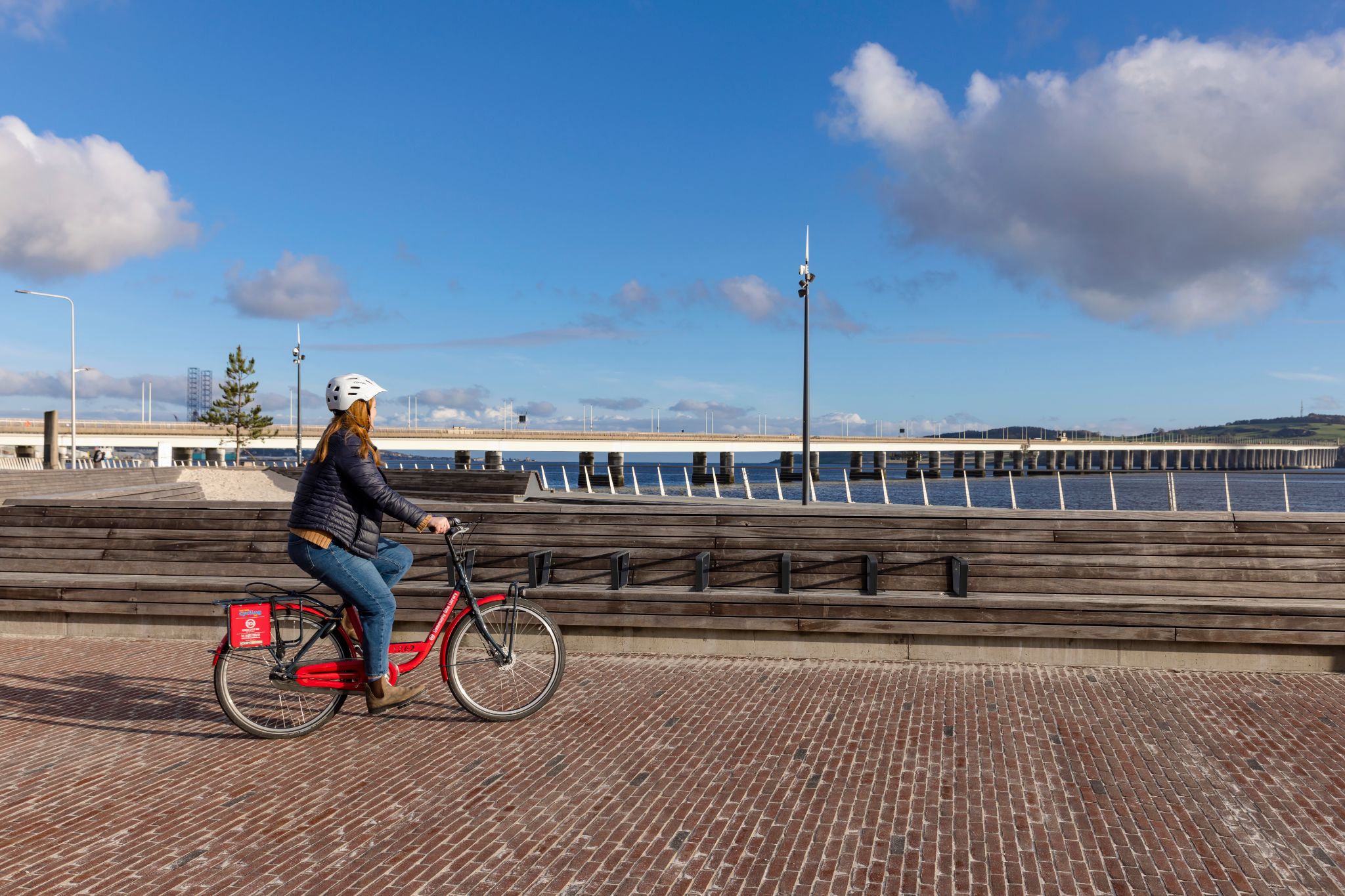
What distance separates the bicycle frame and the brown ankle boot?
0.05 metres

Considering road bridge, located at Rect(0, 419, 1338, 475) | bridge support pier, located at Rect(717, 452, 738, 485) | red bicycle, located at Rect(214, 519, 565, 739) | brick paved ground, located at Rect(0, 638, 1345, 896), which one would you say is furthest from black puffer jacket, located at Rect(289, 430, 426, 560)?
bridge support pier, located at Rect(717, 452, 738, 485)

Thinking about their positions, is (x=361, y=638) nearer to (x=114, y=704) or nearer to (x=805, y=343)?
(x=114, y=704)

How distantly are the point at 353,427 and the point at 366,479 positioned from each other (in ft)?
1.03

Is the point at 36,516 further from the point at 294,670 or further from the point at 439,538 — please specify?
the point at 294,670

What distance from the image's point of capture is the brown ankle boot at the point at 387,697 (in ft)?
16.9

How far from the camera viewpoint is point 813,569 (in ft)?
23.4

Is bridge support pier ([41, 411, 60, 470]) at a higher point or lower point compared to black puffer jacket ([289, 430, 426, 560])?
higher

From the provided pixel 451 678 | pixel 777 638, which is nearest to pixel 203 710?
pixel 451 678

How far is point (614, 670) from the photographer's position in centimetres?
643

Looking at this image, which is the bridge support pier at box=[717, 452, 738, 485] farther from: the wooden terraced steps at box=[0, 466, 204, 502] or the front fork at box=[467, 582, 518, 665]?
the front fork at box=[467, 582, 518, 665]

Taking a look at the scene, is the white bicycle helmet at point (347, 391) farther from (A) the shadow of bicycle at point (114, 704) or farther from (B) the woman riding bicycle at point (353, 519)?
(A) the shadow of bicycle at point (114, 704)

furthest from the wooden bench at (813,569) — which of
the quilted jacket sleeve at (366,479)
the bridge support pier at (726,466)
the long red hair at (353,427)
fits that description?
the bridge support pier at (726,466)

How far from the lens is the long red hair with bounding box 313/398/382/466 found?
4.95m

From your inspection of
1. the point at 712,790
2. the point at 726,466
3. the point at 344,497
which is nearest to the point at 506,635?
the point at 344,497
